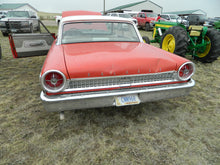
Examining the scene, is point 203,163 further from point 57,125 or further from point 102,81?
point 57,125

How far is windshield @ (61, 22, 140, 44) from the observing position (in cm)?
277

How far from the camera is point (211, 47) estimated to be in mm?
4895

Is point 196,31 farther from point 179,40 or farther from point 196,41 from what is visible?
point 179,40

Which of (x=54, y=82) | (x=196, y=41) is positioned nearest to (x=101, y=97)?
(x=54, y=82)

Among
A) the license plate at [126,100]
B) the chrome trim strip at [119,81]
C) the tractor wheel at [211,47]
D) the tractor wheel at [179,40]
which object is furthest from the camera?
the tractor wheel at [211,47]

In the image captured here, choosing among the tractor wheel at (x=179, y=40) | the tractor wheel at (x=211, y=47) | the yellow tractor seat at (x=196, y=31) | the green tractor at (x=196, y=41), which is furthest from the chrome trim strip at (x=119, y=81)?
the tractor wheel at (x=211, y=47)

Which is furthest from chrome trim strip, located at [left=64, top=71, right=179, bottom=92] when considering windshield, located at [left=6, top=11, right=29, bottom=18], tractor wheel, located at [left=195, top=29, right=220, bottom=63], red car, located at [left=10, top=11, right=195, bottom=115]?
windshield, located at [left=6, top=11, right=29, bottom=18]

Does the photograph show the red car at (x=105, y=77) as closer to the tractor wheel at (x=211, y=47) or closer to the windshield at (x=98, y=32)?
the windshield at (x=98, y=32)

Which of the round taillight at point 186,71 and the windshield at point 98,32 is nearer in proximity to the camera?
the round taillight at point 186,71

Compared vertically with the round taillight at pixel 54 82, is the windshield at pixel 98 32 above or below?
above

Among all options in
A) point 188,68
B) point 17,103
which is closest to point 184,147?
point 188,68

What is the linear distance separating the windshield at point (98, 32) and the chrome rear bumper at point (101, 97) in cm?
122

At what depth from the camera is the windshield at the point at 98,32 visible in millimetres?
2771

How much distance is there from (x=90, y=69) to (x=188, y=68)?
145 centimetres
